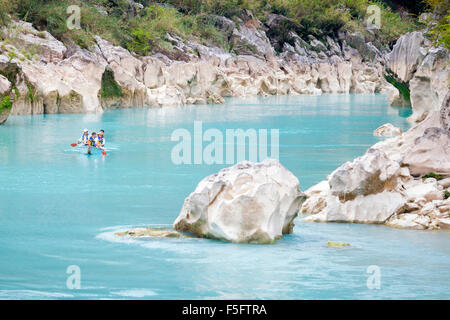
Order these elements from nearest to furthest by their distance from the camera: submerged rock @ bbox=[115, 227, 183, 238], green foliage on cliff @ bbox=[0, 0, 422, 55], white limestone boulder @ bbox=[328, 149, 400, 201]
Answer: submerged rock @ bbox=[115, 227, 183, 238] → white limestone boulder @ bbox=[328, 149, 400, 201] → green foliage on cliff @ bbox=[0, 0, 422, 55]

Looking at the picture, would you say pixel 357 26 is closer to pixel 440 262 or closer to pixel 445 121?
pixel 445 121

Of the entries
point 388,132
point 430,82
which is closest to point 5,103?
point 388,132

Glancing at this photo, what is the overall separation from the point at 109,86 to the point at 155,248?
29.8 metres

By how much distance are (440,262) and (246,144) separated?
14.3 m

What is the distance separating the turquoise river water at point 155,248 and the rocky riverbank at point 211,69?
31.3 ft

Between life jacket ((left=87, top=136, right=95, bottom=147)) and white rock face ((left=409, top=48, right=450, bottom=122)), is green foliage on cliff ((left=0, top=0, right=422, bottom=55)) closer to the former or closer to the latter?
life jacket ((left=87, top=136, right=95, bottom=147))

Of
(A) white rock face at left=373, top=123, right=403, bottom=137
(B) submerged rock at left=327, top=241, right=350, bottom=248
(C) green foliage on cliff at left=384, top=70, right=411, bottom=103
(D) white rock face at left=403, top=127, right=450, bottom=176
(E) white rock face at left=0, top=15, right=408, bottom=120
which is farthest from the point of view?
(C) green foliage on cliff at left=384, top=70, right=411, bottom=103

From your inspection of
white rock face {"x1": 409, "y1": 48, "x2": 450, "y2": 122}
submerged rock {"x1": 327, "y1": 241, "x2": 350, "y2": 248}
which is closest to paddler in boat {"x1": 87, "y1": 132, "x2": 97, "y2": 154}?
submerged rock {"x1": 327, "y1": 241, "x2": 350, "y2": 248}

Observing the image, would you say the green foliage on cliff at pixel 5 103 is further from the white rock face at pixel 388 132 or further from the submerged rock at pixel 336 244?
the submerged rock at pixel 336 244

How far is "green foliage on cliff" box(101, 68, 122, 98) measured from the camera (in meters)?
37.7

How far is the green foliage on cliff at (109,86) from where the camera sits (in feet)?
124

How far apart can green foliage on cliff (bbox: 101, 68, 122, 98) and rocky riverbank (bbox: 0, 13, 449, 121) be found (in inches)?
2.0
